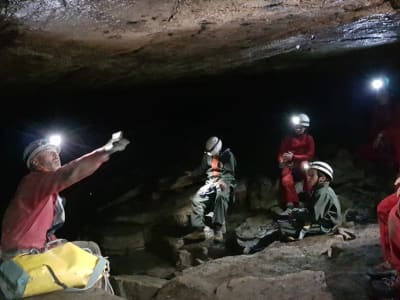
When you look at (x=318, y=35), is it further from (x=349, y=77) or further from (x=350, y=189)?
(x=349, y=77)

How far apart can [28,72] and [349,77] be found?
10563mm

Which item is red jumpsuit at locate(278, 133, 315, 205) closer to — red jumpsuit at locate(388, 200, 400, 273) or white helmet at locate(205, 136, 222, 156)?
white helmet at locate(205, 136, 222, 156)

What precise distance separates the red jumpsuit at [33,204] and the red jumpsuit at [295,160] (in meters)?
6.28

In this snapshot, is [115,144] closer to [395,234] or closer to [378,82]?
[395,234]

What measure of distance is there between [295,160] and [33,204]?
674 cm

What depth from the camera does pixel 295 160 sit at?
9211 millimetres

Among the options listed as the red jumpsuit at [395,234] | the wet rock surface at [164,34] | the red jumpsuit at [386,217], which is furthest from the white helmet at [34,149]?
the red jumpsuit at [386,217]

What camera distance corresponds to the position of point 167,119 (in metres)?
14.8

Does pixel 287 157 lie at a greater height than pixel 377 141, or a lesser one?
lesser

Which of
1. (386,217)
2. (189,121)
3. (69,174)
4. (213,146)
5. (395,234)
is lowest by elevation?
(395,234)

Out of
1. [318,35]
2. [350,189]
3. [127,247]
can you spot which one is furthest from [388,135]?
[127,247]

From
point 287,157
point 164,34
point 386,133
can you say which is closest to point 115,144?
point 164,34

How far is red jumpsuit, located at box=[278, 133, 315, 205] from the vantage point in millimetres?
9031

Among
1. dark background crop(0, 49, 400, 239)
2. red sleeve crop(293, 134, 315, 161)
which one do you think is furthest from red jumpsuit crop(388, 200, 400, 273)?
dark background crop(0, 49, 400, 239)
